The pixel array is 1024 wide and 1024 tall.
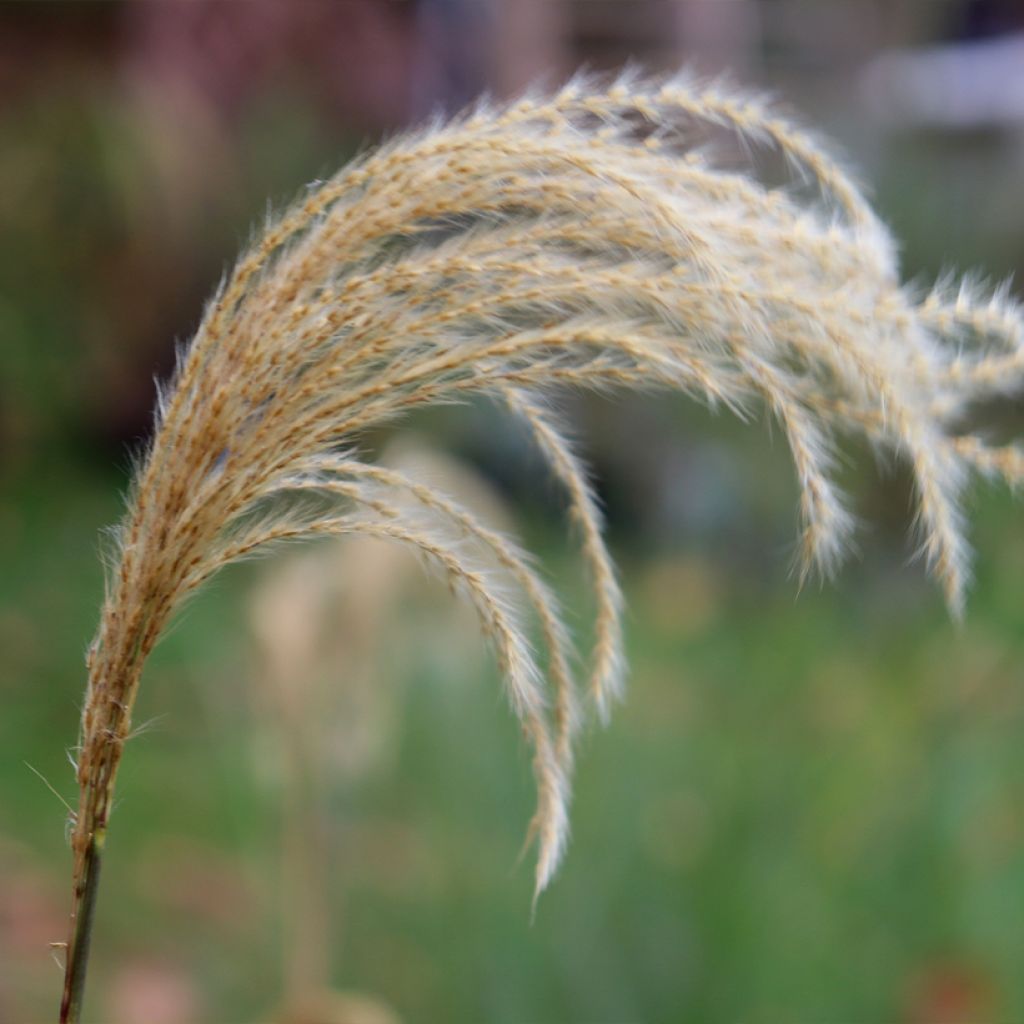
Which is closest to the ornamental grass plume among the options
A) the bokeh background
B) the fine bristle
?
the fine bristle

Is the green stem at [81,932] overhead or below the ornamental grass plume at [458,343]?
below

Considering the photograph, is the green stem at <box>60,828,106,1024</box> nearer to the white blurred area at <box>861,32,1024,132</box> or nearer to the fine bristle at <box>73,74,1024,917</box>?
the fine bristle at <box>73,74,1024,917</box>

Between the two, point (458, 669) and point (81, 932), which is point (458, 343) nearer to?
point (81, 932)

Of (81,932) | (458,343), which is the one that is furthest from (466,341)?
(81,932)

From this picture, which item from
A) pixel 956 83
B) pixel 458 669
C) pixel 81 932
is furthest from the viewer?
pixel 956 83

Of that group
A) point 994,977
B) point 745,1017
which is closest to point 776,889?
point 745,1017

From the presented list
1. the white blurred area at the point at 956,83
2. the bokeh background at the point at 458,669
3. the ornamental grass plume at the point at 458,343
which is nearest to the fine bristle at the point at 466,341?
the ornamental grass plume at the point at 458,343

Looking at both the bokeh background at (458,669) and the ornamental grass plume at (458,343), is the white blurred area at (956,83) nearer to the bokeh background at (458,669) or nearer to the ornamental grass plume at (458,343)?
the bokeh background at (458,669)
